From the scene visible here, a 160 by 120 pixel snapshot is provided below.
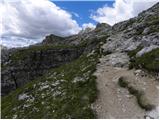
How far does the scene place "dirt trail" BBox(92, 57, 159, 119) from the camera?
30.1 meters

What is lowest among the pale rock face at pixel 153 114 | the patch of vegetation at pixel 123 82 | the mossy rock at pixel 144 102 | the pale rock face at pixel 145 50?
the pale rock face at pixel 153 114

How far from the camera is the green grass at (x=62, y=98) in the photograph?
33.2 meters

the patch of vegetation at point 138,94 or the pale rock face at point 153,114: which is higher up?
the patch of vegetation at point 138,94

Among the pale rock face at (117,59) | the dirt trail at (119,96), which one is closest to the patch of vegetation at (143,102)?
the dirt trail at (119,96)

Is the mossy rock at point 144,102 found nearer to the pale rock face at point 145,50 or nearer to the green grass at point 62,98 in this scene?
the green grass at point 62,98

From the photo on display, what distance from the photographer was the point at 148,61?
4041 cm

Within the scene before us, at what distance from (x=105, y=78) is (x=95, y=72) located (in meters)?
3.27

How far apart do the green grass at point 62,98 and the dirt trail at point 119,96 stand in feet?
3.33

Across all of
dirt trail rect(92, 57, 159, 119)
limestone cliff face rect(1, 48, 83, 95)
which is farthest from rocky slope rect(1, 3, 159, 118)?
limestone cliff face rect(1, 48, 83, 95)

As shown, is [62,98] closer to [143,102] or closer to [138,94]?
[138,94]

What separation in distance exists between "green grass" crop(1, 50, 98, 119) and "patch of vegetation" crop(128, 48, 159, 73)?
6157 millimetres

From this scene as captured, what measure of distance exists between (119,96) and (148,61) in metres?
8.87

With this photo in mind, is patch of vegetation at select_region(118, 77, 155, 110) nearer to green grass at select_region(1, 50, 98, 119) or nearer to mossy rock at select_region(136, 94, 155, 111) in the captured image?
mossy rock at select_region(136, 94, 155, 111)

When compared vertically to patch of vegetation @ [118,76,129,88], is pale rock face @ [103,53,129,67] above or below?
above
